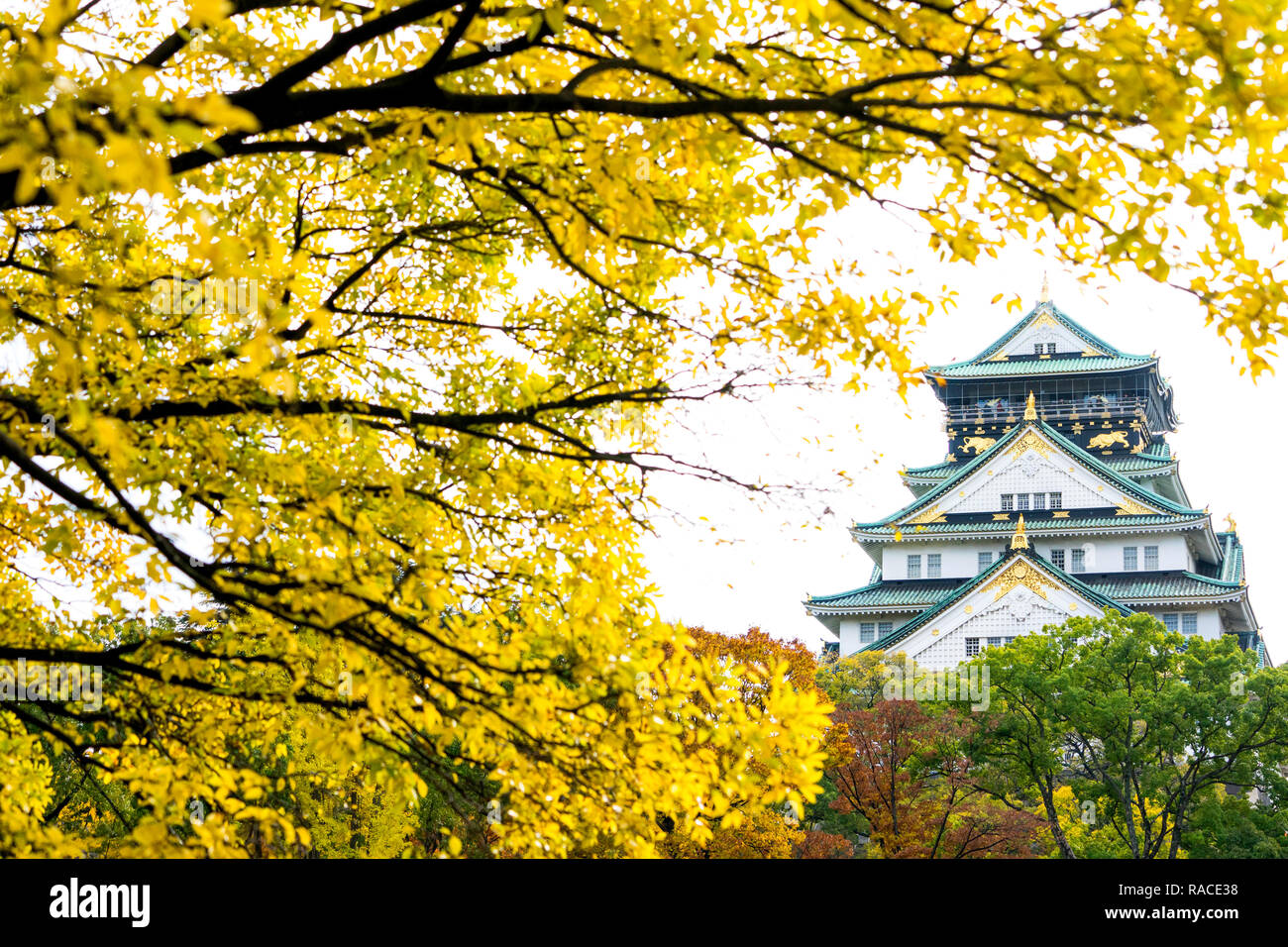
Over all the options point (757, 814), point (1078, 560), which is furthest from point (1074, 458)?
point (757, 814)

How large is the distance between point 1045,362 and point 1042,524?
31.2 ft

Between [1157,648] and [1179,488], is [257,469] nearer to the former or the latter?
[1157,648]

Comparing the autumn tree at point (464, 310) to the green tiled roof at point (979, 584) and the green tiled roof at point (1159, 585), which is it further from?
the green tiled roof at point (1159, 585)

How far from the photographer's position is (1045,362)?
5141 cm

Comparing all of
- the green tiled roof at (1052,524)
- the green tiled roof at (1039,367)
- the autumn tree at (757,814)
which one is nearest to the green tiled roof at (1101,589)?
the green tiled roof at (1052,524)

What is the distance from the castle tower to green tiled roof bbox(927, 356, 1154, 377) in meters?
0.08

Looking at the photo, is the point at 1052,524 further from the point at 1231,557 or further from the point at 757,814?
the point at 757,814

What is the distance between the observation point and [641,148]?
13.5 feet

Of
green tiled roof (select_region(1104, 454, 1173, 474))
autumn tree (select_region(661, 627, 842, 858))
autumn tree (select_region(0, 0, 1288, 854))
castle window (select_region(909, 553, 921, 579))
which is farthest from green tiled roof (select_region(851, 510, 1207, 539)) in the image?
autumn tree (select_region(0, 0, 1288, 854))

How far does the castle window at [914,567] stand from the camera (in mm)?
47906

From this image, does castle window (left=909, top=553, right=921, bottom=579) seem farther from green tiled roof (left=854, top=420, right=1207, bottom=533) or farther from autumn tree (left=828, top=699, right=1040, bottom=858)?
autumn tree (left=828, top=699, right=1040, bottom=858)

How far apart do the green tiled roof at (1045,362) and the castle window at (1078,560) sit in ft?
28.0
